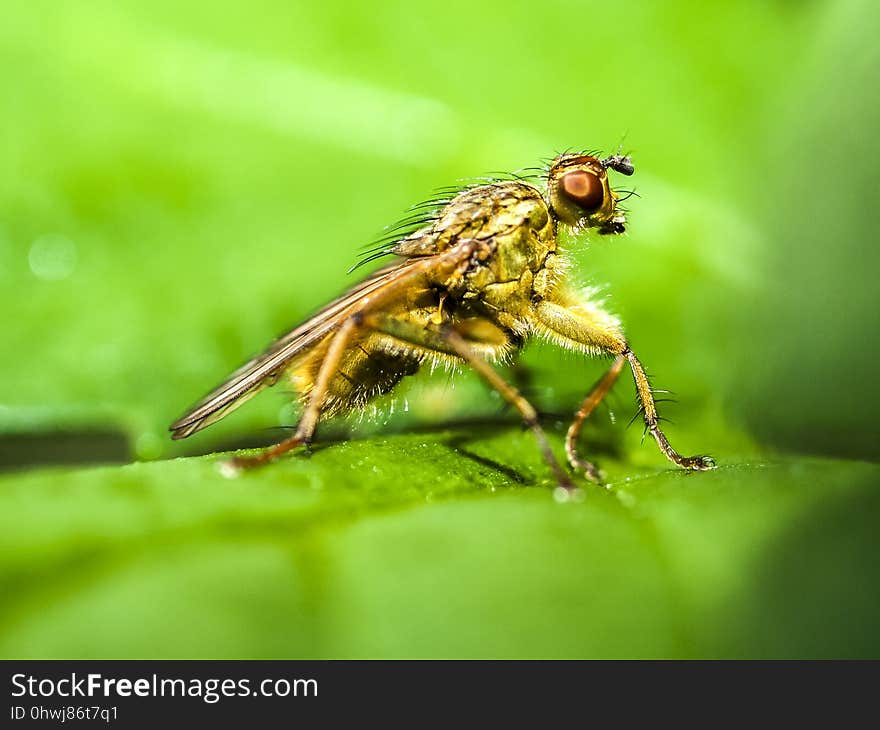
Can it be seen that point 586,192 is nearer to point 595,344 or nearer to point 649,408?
point 595,344

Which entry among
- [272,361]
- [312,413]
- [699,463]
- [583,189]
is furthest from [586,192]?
[312,413]

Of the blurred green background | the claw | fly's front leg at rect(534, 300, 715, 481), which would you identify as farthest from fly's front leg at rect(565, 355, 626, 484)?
the claw

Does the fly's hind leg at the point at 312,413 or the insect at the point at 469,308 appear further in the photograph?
the insect at the point at 469,308

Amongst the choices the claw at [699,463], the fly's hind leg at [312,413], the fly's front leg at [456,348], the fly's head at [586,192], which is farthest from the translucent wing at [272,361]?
the claw at [699,463]

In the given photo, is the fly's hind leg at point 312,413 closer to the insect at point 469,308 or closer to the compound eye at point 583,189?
the insect at point 469,308

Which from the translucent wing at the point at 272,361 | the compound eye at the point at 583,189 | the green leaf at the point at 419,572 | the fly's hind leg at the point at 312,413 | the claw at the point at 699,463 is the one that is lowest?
the green leaf at the point at 419,572

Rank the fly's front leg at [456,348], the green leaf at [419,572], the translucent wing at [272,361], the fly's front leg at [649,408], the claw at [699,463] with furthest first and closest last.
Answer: the translucent wing at [272,361] < the fly's front leg at [649,408] < the fly's front leg at [456,348] < the claw at [699,463] < the green leaf at [419,572]

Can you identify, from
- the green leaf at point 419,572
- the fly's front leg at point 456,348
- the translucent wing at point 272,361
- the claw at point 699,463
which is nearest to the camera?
the green leaf at point 419,572

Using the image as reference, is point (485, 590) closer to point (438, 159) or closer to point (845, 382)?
point (845, 382)
